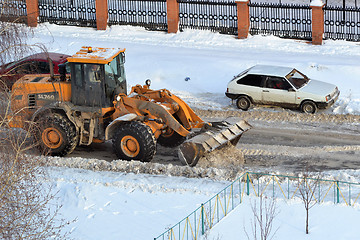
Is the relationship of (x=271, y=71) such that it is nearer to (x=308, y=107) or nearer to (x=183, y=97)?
(x=308, y=107)


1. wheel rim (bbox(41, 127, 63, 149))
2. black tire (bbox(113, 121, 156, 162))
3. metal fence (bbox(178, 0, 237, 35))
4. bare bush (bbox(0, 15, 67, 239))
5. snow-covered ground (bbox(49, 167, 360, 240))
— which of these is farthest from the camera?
metal fence (bbox(178, 0, 237, 35))

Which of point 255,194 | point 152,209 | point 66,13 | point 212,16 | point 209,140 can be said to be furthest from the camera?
point 66,13

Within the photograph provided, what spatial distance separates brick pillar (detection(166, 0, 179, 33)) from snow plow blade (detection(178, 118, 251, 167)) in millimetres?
11655

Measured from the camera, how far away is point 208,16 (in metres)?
28.8

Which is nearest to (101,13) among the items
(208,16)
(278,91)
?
(208,16)

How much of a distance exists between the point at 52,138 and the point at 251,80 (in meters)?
6.73

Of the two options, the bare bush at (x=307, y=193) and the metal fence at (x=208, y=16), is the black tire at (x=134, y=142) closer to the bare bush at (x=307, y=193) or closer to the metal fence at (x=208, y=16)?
the bare bush at (x=307, y=193)

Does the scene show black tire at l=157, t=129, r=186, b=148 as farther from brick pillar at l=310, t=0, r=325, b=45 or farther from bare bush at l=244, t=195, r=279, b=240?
brick pillar at l=310, t=0, r=325, b=45

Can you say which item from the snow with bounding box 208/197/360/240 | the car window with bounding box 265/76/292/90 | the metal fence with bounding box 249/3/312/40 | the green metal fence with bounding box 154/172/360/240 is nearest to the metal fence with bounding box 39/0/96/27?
the metal fence with bounding box 249/3/312/40

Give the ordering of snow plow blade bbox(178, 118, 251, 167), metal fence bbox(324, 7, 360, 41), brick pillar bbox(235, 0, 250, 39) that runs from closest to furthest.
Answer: snow plow blade bbox(178, 118, 251, 167)
metal fence bbox(324, 7, 360, 41)
brick pillar bbox(235, 0, 250, 39)

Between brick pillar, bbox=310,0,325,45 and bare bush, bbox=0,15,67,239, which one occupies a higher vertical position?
brick pillar, bbox=310,0,325,45

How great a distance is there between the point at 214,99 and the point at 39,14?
11522 mm

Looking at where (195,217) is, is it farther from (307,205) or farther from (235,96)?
(235,96)

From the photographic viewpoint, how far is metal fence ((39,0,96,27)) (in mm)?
30406
